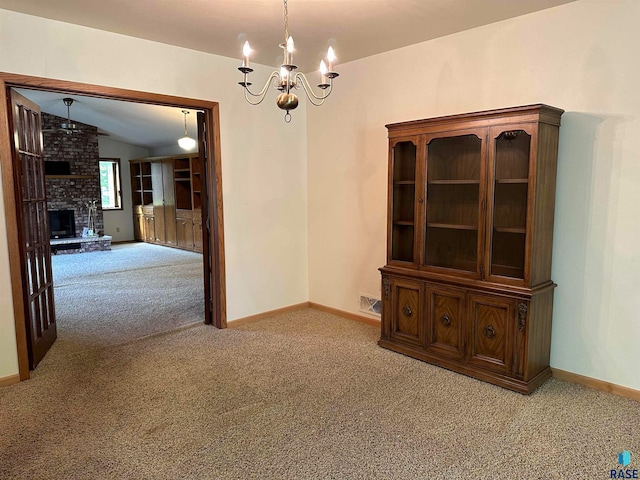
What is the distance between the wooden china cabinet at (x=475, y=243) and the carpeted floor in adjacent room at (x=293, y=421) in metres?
0.25

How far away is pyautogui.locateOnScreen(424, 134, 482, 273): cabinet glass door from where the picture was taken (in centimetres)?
327

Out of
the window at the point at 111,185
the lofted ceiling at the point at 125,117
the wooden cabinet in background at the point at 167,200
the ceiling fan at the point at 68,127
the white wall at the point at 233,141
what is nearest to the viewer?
the white wall at the point at 233,141

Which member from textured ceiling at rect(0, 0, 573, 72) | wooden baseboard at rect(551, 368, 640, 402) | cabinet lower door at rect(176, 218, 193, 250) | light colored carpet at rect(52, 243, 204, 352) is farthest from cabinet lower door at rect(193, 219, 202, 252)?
wooden baseboard at rect(551, 368, 640, 402)

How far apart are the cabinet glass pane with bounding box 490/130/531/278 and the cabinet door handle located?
39 cm

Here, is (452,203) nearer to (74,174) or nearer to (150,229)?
(150,229)

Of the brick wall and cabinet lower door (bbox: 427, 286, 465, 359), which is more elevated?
the brick wall

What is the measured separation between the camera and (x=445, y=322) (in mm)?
3354

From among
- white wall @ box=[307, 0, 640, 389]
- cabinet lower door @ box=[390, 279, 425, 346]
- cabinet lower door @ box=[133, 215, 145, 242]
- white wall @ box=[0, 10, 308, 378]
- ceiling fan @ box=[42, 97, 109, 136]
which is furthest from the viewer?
cabinet lower door @ box=[133, 215, 145, 242]

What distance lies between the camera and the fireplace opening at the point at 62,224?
379 inches

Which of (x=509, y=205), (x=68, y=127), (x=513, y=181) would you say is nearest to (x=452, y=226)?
(x=509, y=205)

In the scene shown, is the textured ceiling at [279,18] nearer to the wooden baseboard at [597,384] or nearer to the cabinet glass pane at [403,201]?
the cabinet glass pane at [403,201]

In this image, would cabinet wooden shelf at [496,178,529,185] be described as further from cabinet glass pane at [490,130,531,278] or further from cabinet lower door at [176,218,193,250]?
cabinet lower door at [176,218,193,250]

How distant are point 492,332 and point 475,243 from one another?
2.13ft

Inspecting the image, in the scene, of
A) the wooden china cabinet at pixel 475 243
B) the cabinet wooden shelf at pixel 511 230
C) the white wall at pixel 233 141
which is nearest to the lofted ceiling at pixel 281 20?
the white wall at pixel 233 141
